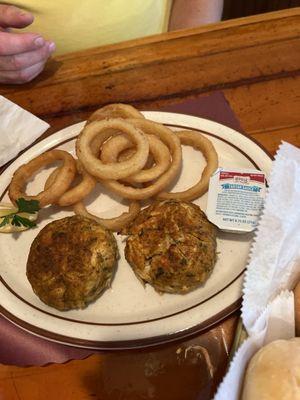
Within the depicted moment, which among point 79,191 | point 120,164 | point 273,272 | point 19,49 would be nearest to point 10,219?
point 79,191

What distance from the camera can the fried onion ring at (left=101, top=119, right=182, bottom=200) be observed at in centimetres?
124

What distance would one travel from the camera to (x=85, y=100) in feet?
5.00

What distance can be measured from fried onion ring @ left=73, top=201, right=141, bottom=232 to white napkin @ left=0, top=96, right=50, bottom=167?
306mm

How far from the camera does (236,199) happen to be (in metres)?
1.18

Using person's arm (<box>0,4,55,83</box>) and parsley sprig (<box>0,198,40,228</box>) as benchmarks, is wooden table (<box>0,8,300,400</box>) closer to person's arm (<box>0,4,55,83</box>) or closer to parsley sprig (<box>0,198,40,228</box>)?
person's arm (<box>0,4,55,83</box>)

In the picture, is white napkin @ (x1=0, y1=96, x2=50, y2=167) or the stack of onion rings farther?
white napkin @ (x1=0, y1=96, x2=50, y2=167)

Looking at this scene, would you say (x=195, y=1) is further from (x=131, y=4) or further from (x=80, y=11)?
(x=80, y=11)

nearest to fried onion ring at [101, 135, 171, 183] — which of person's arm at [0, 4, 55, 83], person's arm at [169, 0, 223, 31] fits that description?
person's arm at [0, 4, 55, 83]

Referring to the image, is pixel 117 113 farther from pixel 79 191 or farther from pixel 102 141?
pixel 79 191

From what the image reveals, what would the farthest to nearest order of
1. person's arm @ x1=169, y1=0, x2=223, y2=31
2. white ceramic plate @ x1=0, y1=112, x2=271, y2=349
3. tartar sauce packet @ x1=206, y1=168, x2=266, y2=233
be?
person's arm @ x1=169, y1=0, x2=223, y2=31
tartar sauce packet @ x1=206, y1=168, x2=266, y2=233
white ceramic plate @ x1=0, y1=112, x2=271, y2=349

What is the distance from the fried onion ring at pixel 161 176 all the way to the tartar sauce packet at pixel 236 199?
0.11m

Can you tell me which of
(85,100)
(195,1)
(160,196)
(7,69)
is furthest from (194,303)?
(195,1)

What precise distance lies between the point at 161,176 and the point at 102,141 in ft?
0.61

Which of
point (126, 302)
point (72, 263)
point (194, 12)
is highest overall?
point (194, 12)
